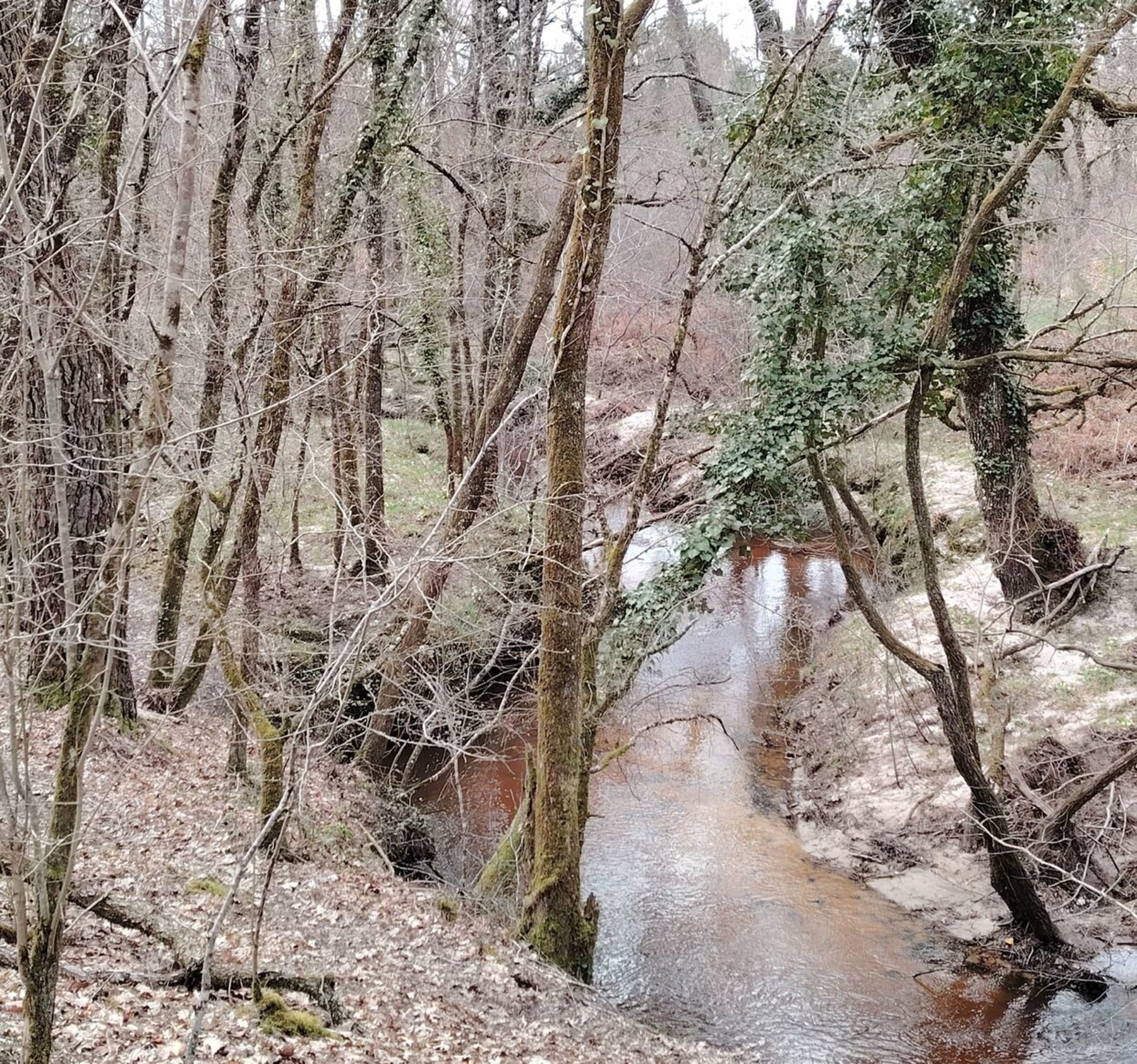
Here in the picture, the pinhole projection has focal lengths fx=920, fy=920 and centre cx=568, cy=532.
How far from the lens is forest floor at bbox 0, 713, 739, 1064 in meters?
4.34

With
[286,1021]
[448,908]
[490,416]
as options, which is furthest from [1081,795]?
[286,1021]

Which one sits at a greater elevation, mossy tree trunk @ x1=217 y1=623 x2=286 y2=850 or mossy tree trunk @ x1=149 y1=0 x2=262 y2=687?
mossy tree trunk @ x1=149 y1=0 x2=262 y2=687

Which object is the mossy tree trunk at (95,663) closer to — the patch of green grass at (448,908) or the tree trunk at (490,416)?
the patch of green grass at (448,908)

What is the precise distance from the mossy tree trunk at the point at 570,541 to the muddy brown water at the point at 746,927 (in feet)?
3.50

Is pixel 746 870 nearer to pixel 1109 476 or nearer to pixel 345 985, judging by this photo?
pixel 345 985

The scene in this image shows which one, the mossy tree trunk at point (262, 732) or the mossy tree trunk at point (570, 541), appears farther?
the mossy tree trunk at point (262, 732)

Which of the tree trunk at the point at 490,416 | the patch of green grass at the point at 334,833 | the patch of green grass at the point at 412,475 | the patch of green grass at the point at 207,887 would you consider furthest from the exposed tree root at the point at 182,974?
the patch of green grass at the point at 412,475

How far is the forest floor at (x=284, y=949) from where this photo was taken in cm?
434

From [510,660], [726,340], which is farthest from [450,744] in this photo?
[726,340]

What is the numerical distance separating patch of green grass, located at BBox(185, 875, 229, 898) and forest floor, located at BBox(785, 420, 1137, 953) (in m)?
6.30

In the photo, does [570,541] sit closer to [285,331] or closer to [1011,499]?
[285,331]

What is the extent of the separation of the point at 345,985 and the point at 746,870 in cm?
522

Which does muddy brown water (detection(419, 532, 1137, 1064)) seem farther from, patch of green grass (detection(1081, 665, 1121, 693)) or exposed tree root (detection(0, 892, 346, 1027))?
patch of green grass (detection(1081, 665, 1121, 693))

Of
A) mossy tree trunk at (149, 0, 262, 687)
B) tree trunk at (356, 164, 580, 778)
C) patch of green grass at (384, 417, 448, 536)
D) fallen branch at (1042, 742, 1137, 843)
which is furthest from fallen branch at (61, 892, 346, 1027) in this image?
patch of green grass at (384, 417, 448, 536)
